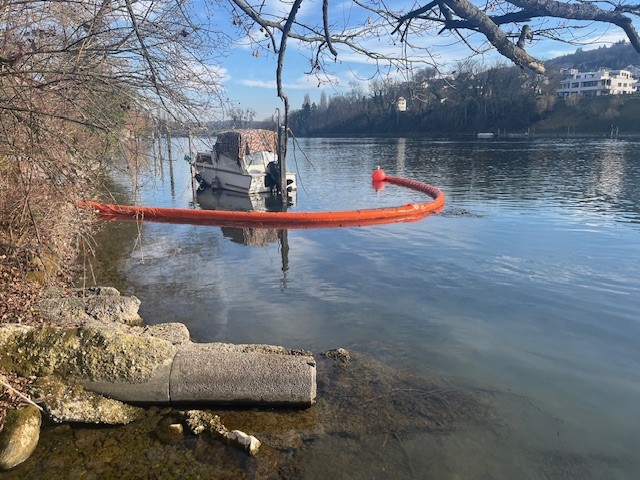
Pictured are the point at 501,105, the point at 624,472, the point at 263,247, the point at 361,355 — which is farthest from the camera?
the point at 501,105

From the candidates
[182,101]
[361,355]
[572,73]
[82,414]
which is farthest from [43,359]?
[572,73]

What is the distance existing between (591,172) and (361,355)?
2920cm

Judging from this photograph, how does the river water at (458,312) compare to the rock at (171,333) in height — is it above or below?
below

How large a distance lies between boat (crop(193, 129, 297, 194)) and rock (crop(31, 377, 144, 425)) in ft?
64.7

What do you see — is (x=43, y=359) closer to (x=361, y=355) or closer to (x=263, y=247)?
(x=361, y=355)

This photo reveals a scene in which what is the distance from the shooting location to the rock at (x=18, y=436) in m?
4.28

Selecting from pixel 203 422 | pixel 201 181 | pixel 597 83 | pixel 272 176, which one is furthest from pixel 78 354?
pixel 597 83

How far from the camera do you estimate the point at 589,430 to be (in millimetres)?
5176

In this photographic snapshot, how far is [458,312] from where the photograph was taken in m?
8.31

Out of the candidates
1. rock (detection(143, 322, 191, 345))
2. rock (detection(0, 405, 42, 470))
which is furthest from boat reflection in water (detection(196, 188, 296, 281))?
rock (detection(0, 405, 42, 470))

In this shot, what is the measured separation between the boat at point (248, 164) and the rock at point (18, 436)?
20.3 m

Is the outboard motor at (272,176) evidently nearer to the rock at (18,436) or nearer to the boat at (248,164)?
the boat at (248,164)

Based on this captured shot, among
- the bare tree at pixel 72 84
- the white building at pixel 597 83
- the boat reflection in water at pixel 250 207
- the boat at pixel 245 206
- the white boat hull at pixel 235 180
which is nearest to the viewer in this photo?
the bare tree at pixel 72 84

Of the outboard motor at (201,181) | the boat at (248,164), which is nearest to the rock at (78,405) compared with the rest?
the boat at (248,164)
